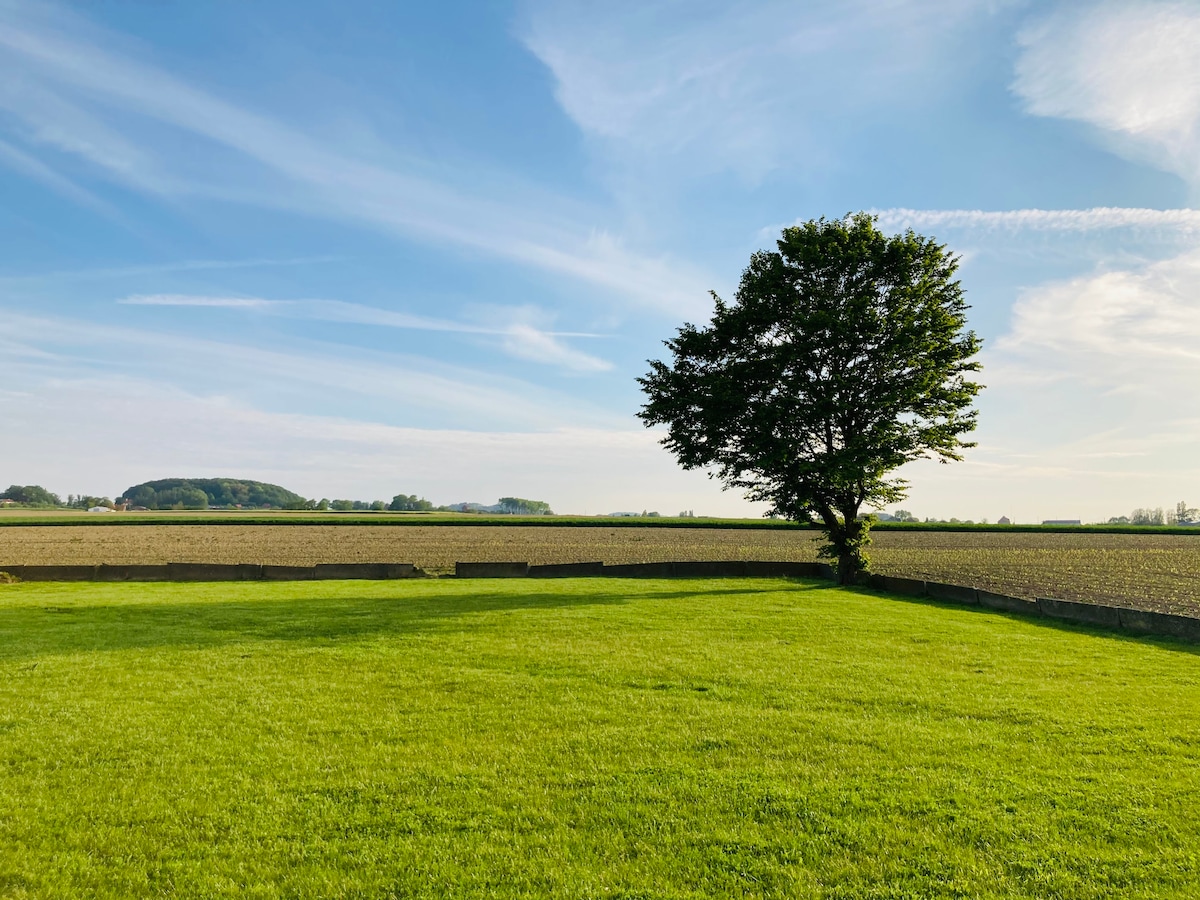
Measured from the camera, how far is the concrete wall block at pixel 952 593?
23.7 m

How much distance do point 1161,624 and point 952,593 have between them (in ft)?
25.0

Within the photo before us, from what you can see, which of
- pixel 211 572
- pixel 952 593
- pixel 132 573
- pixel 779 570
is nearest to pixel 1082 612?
pixel 952 593

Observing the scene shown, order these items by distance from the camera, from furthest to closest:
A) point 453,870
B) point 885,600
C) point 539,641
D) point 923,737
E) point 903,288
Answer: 1. point 903,288
2. point 885,600
3. point 539,641
4. point 923,737
5. point 453,870

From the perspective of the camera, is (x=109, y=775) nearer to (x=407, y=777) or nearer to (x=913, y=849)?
(x=407, y=777)

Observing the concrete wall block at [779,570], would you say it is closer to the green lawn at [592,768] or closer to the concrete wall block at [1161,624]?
the concrete wall block at [1161,624]

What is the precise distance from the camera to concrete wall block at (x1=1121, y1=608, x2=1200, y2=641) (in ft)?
53.7

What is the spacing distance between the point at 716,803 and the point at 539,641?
27.6 feet

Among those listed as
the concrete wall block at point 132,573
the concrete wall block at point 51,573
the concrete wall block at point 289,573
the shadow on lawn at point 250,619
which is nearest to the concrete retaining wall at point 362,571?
the concrete wall block at point 289,573

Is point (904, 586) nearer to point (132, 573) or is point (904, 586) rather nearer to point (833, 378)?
point (833, 378)

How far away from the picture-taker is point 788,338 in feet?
99.2

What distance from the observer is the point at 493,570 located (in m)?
32.1

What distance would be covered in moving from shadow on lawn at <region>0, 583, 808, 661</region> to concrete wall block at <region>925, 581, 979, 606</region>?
9.01 metres

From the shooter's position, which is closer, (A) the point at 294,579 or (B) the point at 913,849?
(B) the point at 913,849

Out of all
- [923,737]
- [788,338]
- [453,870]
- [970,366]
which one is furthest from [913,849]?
[970,366]
